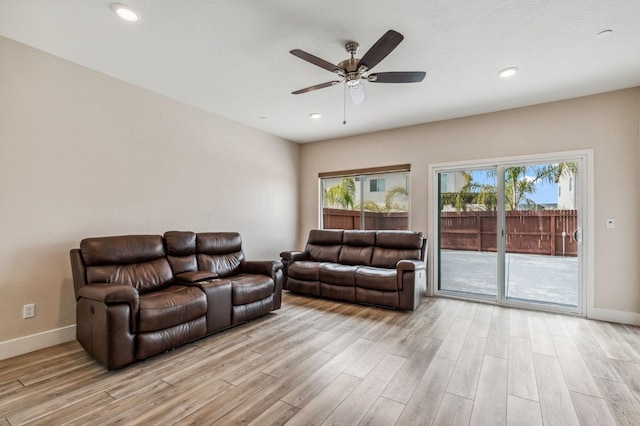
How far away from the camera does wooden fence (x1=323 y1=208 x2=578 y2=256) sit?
152 inches

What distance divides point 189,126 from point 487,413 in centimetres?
433

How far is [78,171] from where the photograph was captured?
300 cm

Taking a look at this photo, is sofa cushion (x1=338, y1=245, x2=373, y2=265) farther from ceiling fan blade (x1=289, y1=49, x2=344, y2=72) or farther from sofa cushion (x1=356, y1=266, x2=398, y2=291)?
ceiling fan blade (x1=289, y1=49, x2=344, y2=72)

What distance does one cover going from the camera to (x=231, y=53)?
9.06 ft

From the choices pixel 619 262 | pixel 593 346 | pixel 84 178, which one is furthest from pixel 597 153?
pixel 84 178

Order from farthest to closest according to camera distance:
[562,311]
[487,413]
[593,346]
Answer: [562,311]
[593,346]
[487,413]

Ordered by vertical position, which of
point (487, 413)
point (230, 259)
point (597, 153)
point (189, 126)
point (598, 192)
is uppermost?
point (189, 126)

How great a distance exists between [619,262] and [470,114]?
257 centimetres

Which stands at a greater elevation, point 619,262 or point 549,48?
point 549,48

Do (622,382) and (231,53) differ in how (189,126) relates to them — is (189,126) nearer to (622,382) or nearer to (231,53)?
(231,53)

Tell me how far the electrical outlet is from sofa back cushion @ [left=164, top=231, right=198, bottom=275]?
→ 118 centimetres

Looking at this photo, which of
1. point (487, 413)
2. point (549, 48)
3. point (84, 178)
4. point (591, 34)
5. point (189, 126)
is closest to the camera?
point (487, 413)

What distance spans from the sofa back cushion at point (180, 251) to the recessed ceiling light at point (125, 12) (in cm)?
213

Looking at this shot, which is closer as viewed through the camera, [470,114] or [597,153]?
[597,153]
